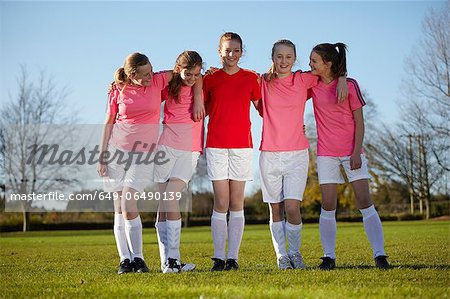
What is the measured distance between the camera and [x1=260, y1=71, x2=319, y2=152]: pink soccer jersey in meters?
6.36

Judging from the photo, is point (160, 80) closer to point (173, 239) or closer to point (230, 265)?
point (173, 239)

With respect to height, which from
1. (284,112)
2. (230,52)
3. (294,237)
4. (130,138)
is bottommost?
(294,237)

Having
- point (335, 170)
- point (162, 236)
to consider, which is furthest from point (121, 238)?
point (335, 170)

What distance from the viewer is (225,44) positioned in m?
6.33

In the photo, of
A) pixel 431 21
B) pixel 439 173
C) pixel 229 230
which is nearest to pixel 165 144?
pixel 229 230

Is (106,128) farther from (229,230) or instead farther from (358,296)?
(358,296)

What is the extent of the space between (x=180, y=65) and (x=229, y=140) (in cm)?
97

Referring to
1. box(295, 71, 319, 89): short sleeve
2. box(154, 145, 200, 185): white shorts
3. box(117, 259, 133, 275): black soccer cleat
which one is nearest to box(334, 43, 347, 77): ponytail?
box(295, 71, 319, 89): short sleeve

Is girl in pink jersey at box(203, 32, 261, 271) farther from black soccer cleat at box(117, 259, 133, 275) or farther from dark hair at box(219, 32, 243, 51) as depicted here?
black soccer cleat at box(117, 259, 133, 275)

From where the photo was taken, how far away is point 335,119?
6465mm

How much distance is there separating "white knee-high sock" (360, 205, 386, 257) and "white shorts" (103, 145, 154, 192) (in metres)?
2.39

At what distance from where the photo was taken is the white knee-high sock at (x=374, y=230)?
20.5 ft

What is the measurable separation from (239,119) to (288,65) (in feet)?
2.61

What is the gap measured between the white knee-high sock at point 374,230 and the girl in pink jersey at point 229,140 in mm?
1353
